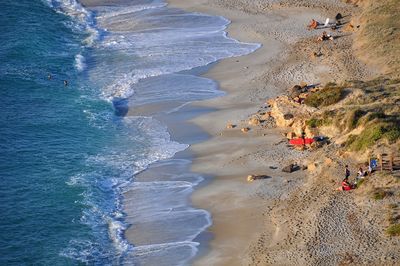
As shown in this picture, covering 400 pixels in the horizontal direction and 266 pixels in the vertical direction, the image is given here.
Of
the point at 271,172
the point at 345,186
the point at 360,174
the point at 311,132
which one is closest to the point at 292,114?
the point at 311,132

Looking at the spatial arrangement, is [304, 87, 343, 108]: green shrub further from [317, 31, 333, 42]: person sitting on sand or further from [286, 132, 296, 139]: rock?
[317, 31, 333, 42]: person sitting on sand

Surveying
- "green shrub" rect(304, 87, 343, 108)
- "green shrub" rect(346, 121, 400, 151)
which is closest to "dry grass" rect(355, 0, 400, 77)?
"green shrub" rect(304, 87, 343, 108)

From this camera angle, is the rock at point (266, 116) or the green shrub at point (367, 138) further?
the rock at point (266, 116)

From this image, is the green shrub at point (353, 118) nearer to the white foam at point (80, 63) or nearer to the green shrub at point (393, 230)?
the green shrub at point (393, 230)

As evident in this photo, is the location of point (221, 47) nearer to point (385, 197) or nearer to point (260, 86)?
point (260, 86)

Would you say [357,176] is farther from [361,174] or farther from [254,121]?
[254,121]

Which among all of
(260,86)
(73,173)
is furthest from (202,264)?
(260,86)

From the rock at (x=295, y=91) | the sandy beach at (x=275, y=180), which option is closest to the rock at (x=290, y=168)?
the sandy beach at (x=275, y=180)
